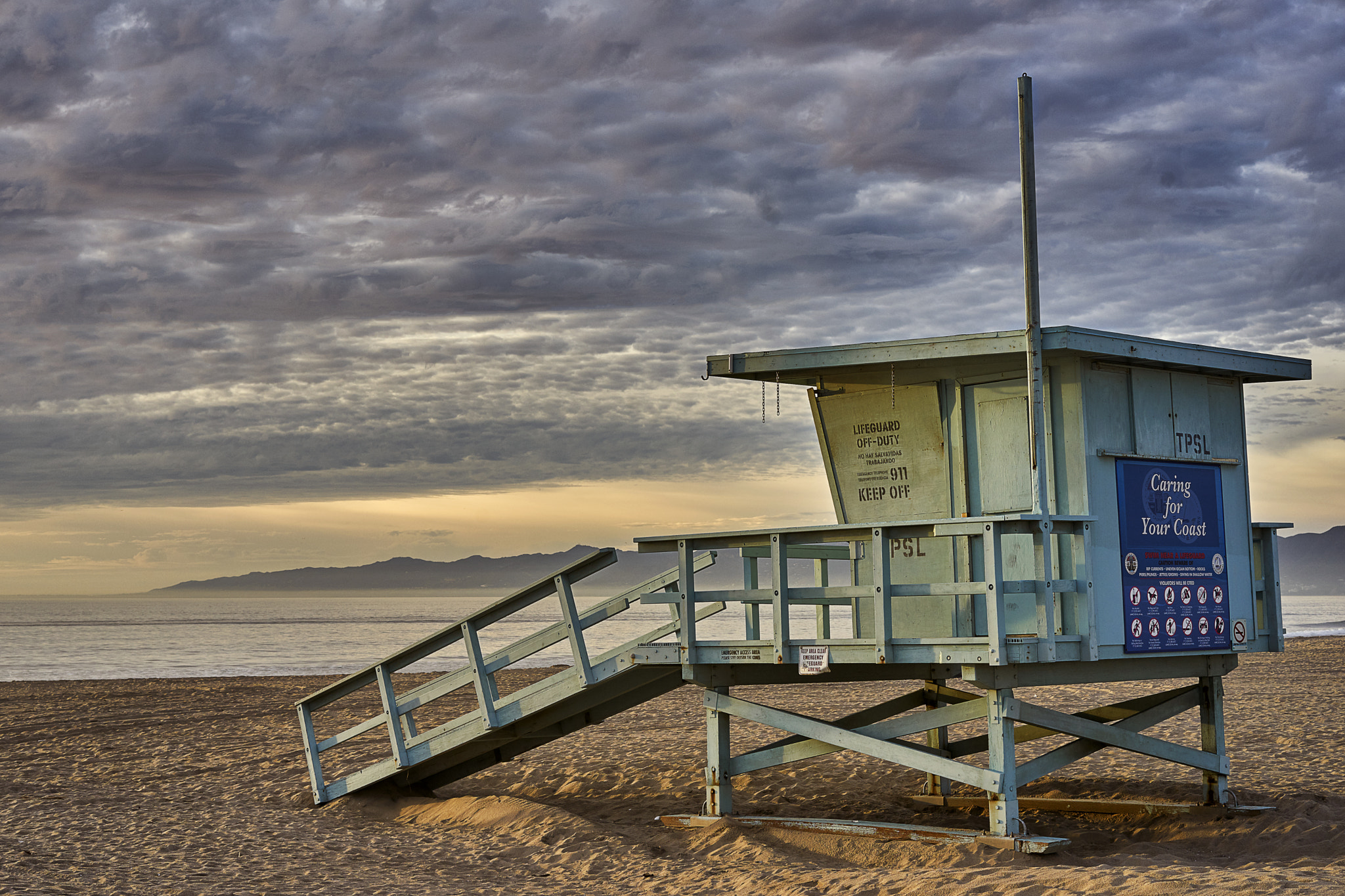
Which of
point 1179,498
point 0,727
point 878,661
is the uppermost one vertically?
point 1179,498

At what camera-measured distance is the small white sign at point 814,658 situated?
9023 mm

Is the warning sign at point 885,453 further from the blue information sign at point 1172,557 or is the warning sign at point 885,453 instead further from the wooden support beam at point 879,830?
the wooden support beam at point 879,830

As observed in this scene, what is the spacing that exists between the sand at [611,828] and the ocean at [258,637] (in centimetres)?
2332

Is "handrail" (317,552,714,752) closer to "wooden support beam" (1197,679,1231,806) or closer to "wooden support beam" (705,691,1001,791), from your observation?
"wooden support beam" (705,691,1001,791)

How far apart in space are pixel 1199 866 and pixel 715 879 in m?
3.09

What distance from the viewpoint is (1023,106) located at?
9461 mm

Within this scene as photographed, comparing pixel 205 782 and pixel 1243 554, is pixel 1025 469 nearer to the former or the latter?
pixel 1243 554

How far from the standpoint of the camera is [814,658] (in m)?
9.06

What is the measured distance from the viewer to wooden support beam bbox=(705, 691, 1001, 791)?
8617mm

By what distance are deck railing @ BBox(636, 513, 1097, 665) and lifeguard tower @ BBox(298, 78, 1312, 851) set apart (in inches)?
0.8

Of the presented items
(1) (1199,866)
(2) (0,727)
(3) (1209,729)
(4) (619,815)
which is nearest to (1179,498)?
(3) (1209,729)

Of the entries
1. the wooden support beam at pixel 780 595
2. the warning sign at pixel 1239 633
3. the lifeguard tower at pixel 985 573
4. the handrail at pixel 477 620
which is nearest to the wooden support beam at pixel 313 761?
the handrail at pixel 477 620

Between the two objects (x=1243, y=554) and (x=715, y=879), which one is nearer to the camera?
(x=715, y=879)

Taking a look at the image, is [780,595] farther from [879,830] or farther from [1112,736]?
[1112,736]
